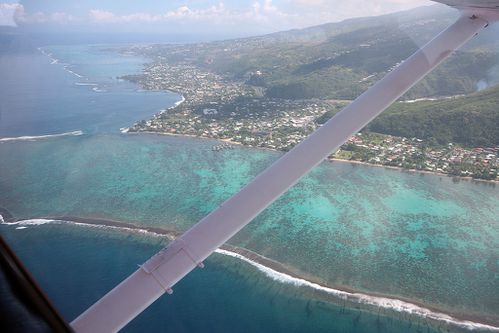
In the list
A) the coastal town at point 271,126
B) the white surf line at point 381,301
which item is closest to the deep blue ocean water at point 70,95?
the coastal town at point 271,126

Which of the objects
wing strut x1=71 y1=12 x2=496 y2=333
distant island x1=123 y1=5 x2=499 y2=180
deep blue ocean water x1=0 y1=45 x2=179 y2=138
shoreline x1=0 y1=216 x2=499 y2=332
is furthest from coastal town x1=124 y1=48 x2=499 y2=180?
wing strut x1=71 y1=12 x2=496 y2=333

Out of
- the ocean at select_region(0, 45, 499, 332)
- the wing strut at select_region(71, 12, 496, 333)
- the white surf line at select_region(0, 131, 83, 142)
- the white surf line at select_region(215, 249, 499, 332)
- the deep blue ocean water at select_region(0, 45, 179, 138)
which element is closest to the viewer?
the wing strut at select_region(71, 12, 496, 333)

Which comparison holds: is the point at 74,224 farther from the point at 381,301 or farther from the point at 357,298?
the point at 381,301

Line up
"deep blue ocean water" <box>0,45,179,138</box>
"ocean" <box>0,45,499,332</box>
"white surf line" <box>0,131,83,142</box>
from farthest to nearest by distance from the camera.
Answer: "white surf line" <box>0,131,83,142</box>
"deep blue ocean water" <box>0,45,179,138</box>
"ocean" <box>0,45,499,332</box>

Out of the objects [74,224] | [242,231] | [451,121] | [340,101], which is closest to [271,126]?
[340,101]

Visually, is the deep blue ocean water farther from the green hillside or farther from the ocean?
the green hillside

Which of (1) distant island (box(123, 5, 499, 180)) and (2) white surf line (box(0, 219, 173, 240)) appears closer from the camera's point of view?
(2) white surf line (box(0, 219, 173, 240))
